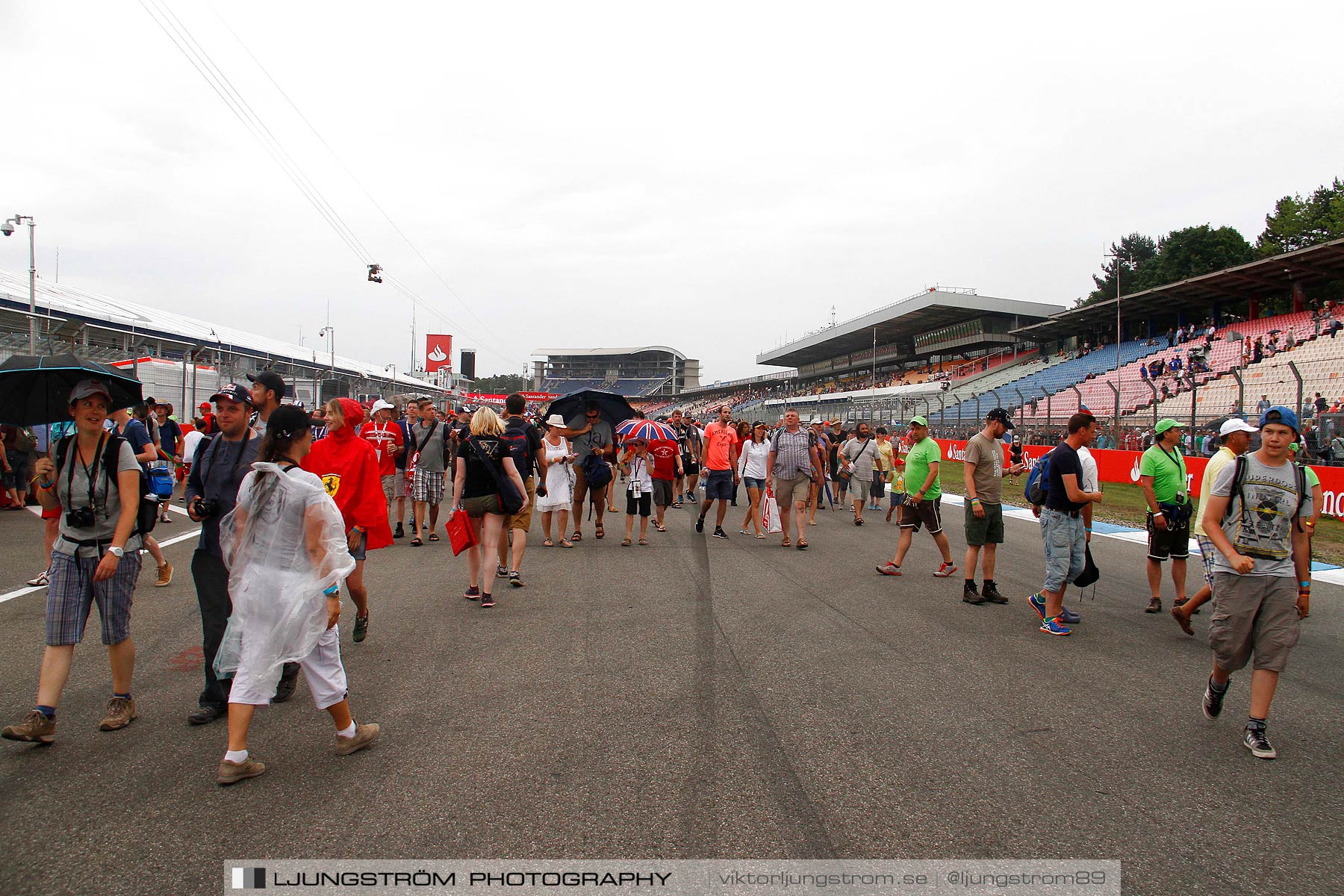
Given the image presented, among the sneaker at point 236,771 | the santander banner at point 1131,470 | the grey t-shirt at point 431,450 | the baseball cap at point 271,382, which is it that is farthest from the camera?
the santander banner at point 1131,470

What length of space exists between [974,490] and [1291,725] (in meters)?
2.99

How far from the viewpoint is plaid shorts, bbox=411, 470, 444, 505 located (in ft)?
32.2

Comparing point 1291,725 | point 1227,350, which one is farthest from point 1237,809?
point 1227,350

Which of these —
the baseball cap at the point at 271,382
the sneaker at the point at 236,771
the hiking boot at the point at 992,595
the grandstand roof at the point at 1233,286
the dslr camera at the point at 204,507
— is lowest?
the sneaker at the point at 236,771

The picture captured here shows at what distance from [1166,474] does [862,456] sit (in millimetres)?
6698

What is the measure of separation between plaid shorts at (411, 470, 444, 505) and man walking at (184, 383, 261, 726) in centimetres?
575

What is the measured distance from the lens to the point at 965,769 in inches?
135

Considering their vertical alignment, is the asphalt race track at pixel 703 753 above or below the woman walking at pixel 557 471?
below

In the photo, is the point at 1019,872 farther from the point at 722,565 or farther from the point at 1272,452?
the point at 722,565

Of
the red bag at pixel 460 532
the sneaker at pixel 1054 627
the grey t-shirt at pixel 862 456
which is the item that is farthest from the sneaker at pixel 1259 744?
the grey t-shirt at pixel 862 456

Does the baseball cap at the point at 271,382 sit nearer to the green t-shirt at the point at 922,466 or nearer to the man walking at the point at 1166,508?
the green t-shirt at the point at 922,466

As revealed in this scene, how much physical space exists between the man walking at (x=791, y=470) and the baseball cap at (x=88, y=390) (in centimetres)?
730

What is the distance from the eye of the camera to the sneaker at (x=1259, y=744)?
363cm

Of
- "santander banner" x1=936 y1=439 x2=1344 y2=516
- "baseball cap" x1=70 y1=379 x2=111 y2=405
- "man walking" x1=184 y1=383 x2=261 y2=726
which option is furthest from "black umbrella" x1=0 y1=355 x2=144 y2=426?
"santander banner" x1=936 y1=439 x2=1344 y2=516
